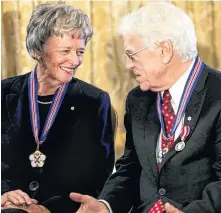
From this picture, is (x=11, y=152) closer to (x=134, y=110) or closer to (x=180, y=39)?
(x=134, y=110)

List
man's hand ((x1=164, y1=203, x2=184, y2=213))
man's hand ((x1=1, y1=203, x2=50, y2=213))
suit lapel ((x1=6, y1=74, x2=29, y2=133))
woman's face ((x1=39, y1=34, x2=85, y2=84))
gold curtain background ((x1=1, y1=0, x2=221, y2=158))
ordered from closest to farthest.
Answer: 1. man's hand ((x1=164, y1=203, x2=184, y2=213))
2. man's hand ((x1=1, y1=203, x2=50, y2=213))
3. woman's face ((x1=39, y1=34, x2=85, y2=84))
4. suit lapel ((x1=6, y1=74, x2=29, y2=133))
5. gold curtain background ((x1=1, y1=0, x2=221, y2=158))

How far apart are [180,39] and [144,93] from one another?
35 centimetres

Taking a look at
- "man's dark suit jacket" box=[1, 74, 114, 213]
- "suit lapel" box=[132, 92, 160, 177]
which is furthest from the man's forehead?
"man's dark suit jacket" box=[1, 74, 114, 213]

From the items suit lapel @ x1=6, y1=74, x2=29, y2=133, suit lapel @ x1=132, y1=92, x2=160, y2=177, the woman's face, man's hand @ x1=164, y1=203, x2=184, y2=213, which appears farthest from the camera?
suit lapel @ x1=6, y1=74, x2=29, y2=133

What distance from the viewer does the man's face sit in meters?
2.73

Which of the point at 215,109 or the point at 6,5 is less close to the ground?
the point at 6,5

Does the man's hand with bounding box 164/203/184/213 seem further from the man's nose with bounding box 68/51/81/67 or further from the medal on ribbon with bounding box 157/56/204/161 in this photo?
the man's nose with bounding box 68/51/81/67

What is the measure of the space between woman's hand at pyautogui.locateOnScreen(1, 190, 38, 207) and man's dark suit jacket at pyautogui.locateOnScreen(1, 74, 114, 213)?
3.6 inches

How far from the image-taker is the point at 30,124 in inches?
121

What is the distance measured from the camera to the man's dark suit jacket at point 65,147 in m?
3.07

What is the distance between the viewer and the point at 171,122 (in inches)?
109

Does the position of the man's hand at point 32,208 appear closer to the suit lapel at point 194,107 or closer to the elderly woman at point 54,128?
the elderly woman at point 54,128

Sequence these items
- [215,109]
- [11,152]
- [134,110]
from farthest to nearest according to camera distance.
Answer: [11,152] < [134,110] < [215,109]

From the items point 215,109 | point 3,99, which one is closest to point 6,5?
point 3,99
